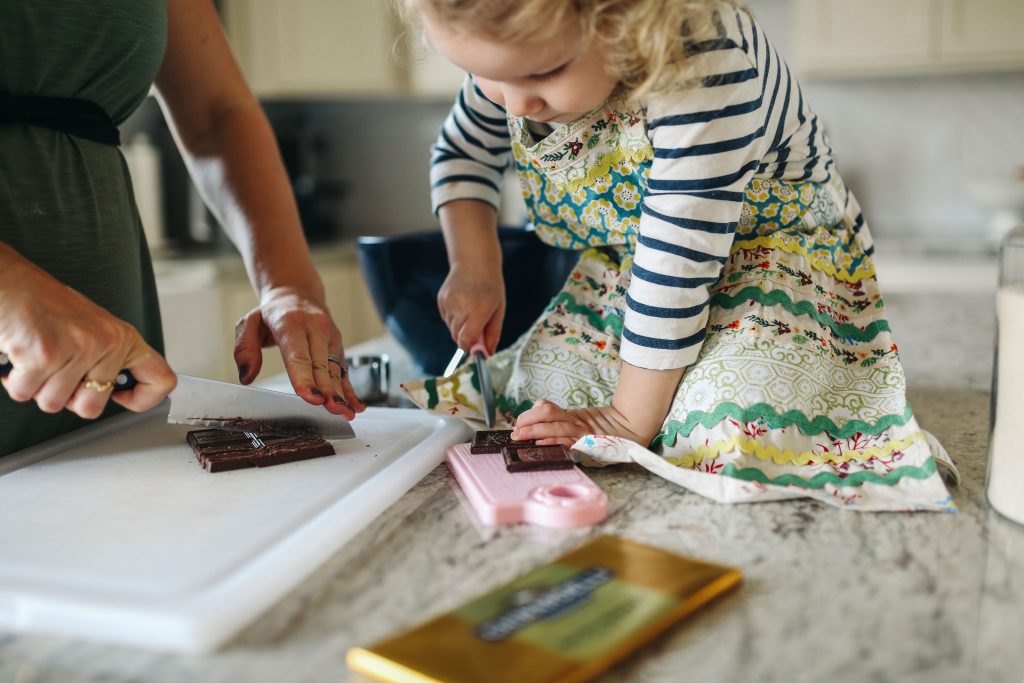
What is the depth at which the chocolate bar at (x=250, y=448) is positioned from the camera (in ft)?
2.24

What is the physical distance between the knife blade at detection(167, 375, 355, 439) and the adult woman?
0.5 inches

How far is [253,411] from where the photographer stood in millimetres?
791

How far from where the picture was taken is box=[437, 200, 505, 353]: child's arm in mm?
898

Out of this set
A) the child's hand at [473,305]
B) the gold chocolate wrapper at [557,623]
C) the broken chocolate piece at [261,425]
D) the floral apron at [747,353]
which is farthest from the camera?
the child's hand at [473,305]

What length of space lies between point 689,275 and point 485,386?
0.76 feet

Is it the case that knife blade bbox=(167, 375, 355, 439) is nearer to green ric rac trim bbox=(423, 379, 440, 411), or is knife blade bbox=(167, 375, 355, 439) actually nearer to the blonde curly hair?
green ric rac trim bbox=(423, 379, 440, 411)

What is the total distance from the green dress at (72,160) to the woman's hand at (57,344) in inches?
7.1

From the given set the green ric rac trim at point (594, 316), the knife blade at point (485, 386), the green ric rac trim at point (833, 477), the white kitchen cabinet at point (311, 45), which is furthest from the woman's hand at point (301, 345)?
the white kitchen cabinet at point (311, 45)

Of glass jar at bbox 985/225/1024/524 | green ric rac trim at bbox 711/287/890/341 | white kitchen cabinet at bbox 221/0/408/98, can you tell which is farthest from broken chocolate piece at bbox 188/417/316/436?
white kitchen cabinet at bbox 221/0/408/98

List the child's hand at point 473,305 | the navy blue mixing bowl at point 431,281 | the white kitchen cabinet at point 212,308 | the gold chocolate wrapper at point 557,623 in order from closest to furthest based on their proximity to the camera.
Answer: the gold chocolate wrapper at point 557,623 → the child's hand at point 473,305 → the navy blue mixing bowl at point 431,281 → the white kitchen cabinet at point 212,308

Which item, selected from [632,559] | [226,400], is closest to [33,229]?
[226,400]

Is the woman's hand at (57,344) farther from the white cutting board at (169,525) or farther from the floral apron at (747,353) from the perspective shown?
the floral apron at (747,353)

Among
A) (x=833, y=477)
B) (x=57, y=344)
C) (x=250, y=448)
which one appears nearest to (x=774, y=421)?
(x=833, y=477)

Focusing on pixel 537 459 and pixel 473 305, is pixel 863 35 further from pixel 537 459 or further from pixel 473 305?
pixel 537 459
